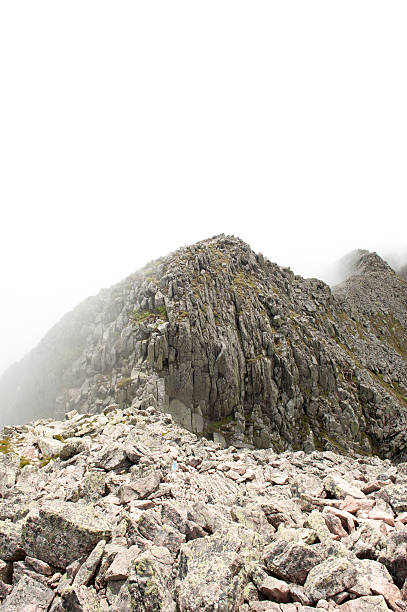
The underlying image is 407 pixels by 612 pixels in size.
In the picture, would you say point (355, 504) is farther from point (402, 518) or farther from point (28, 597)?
point (28, 597)

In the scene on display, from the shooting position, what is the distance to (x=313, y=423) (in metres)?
65.5

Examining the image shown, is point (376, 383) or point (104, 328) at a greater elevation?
point (104, 328)

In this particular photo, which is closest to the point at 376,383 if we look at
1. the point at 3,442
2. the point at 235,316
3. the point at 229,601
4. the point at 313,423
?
the point at 313,423

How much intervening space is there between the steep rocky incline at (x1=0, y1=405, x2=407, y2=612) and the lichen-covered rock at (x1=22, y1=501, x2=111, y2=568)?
0.09 ft

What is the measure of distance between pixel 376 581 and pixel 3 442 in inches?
949

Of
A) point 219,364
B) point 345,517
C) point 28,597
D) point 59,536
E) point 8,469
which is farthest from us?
point 219,364

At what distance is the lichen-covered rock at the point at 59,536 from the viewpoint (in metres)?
8.69

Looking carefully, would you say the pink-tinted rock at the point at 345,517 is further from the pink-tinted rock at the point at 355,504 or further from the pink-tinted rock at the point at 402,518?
the pink-tinted rock at the point at 402,518

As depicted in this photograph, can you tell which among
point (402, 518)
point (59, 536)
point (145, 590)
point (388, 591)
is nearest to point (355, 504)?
point (402, 518)

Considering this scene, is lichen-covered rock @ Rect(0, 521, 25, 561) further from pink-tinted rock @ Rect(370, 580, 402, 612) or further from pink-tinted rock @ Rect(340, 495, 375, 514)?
pink-tinted rock @ Rect(340, 495, 375, 514)

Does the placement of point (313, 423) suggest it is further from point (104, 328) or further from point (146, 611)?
point (146, 611)

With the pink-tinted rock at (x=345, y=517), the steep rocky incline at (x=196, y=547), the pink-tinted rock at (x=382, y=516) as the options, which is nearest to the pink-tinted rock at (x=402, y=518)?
the steep rocky incline at (x=196, y=547)

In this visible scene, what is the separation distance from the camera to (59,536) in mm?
8805

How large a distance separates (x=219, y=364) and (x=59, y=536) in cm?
5237
